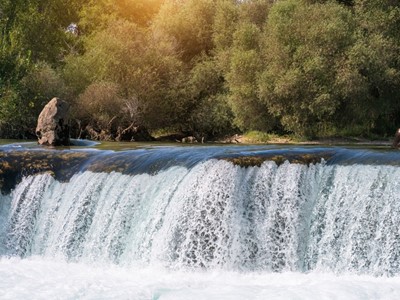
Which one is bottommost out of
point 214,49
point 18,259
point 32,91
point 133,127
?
point 18,259

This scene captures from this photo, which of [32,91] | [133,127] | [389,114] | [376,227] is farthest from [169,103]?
[376,227]

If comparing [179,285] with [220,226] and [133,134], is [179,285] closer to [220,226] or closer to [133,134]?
[220,226]

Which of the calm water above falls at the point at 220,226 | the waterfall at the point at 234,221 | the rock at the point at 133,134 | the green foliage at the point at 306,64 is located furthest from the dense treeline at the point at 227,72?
the waterfall at the point at 234,221

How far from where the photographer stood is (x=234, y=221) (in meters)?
12.8

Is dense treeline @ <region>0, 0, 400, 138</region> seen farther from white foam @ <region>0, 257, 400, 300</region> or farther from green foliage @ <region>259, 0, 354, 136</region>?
white foam @ <region>0, 257, 400, 300</region>

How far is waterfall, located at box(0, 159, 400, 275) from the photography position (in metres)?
12.0

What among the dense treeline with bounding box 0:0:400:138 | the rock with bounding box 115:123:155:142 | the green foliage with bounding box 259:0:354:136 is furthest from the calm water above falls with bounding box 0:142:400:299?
the rock with bounding box 115:123:155:142

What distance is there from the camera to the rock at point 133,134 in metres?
33.6

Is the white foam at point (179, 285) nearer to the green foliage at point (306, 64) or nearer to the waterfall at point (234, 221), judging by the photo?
the waterfall at point (234, 221)

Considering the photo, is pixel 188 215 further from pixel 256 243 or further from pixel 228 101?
pixel 228 101

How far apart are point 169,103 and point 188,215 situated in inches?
972

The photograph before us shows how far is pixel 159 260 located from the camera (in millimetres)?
12867

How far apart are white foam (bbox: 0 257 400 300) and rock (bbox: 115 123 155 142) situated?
20.5 metres

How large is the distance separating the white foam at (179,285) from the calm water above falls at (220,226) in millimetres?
40
